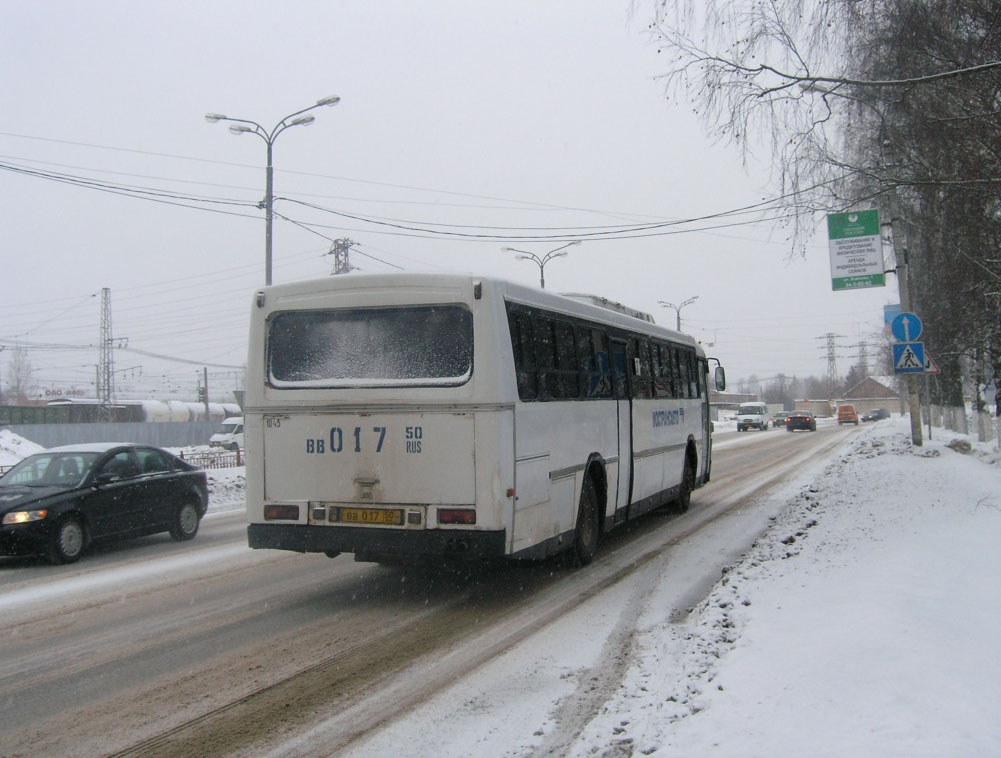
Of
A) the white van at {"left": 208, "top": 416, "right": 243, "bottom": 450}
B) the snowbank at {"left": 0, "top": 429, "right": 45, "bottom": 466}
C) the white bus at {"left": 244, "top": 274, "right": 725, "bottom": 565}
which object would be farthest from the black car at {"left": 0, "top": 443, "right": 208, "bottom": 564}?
the white van at {"left": 208, "top": 416, "right": 243, "bottom": 450}

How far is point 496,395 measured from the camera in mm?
7668

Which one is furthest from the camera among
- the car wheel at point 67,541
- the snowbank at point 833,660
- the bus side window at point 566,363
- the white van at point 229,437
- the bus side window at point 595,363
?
the white van at point 229,437

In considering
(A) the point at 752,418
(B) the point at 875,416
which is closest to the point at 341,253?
(A) the point at 752,418

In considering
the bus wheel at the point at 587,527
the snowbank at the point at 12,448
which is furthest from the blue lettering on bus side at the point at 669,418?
the snowbank at the point at 12,448

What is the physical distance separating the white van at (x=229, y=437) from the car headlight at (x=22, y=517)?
38.0 m

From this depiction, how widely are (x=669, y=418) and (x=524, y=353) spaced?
6.08m

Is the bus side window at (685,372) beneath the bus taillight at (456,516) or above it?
above

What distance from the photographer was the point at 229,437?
54562mm

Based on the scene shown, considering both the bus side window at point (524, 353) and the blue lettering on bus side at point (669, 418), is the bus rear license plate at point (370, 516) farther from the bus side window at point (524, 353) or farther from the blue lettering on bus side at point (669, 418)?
the blue lettering on bus side at point (669, 418)

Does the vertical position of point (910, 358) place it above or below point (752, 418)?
above

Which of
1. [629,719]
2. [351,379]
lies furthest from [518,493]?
[629,719]

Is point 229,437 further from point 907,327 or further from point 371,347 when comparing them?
point 371,347

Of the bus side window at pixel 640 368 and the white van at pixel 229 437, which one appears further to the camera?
the white van at pixel 229 437

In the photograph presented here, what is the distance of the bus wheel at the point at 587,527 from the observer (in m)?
9.79
